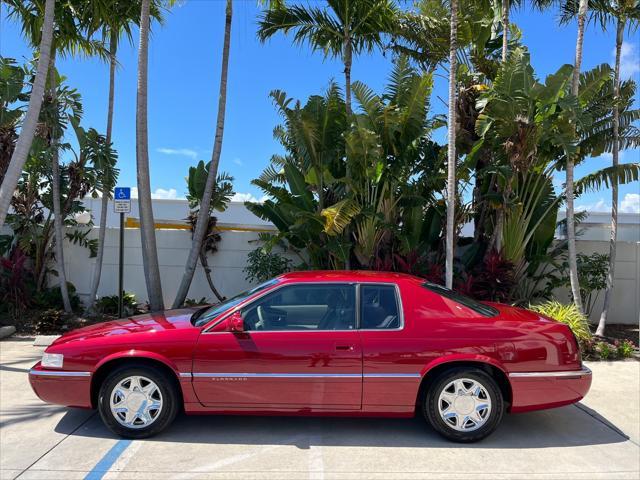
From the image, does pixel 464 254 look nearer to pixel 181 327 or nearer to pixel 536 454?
pixel 536 454

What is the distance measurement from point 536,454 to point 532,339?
95 centimetres

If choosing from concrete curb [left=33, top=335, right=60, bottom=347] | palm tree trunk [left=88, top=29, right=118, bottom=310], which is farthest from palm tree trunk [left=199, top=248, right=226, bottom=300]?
concrete curb [left=33, top=335, right=60, bottom=347]

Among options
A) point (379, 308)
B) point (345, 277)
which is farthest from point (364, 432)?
point (345, 277)

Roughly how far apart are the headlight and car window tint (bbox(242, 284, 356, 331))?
168 centimetres

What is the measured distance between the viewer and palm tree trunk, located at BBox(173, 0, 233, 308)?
368 inches

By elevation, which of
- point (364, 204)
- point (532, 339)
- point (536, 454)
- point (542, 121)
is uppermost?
point (542, 121)

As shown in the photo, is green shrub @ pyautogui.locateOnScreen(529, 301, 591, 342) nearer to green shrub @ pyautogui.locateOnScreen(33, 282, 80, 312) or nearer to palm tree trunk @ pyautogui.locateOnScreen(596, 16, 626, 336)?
palm tree trunk @ pyautogui.locateOnScreen(596, 16, 626, 336)

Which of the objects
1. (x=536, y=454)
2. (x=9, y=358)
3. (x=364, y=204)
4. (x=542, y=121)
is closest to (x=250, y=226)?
(x=364, y=204)

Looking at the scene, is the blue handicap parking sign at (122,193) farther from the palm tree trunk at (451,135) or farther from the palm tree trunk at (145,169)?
the palm tree trunk at (451,135)

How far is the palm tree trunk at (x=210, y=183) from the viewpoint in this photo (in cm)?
935

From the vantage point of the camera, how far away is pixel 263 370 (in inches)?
164

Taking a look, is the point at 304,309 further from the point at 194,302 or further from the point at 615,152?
the point at 615,152


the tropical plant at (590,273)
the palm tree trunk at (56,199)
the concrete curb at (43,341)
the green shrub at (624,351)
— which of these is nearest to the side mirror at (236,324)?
the concrete curb at (43,341)

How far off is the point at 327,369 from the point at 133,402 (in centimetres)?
173
